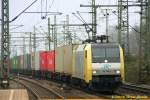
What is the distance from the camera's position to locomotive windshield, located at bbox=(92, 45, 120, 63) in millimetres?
26125

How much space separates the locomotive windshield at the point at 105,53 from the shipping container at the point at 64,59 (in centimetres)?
712

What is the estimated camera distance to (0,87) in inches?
1200

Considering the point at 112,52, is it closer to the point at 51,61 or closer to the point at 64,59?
the point at 64,59

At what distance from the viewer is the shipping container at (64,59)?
34.3 meters

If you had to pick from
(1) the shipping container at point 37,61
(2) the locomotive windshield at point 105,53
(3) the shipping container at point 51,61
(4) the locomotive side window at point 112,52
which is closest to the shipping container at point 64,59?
(3) the shipping container at point 51,61

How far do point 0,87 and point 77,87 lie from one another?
17.2 feet

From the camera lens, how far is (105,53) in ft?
86.3

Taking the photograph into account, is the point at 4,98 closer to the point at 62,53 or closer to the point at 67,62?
the point at 67,62

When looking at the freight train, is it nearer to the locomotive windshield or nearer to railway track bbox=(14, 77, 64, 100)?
the locomotive windshield

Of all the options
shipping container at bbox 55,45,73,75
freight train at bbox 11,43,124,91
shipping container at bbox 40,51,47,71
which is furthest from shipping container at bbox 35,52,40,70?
freight train at bbox 11,43,124,91

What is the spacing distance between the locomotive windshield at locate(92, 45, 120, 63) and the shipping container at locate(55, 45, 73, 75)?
7120 millimetres

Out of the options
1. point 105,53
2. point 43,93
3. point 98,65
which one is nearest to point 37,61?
point 43,93

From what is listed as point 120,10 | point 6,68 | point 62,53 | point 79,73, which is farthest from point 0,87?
point 120,10

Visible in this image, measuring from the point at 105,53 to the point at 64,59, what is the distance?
1130cm
